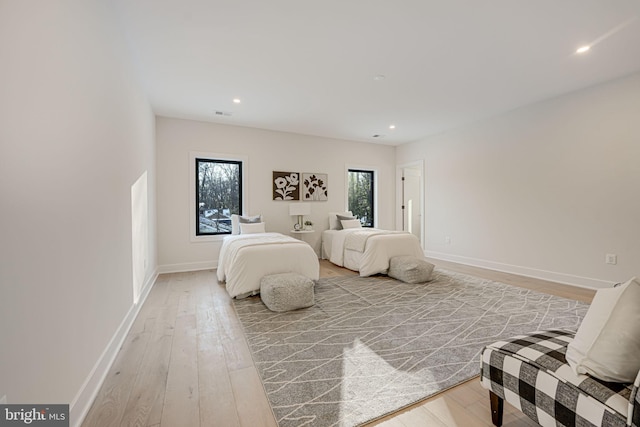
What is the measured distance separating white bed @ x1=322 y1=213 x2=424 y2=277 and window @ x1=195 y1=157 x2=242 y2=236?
2.18m

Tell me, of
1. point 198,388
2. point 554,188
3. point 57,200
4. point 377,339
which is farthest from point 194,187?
point 554,188

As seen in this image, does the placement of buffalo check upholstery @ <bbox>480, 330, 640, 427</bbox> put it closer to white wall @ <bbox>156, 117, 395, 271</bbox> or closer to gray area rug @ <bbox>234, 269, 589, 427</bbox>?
gray area rug @ <bbox>234, 269, 589, 427</bbox>

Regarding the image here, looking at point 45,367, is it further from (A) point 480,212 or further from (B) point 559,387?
(A) point 480,212

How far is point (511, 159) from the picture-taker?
452 cm

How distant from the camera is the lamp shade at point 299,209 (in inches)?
216

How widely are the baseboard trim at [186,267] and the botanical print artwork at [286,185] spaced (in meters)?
1.77

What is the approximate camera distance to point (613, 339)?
100cm

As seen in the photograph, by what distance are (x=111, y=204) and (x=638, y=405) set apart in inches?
116

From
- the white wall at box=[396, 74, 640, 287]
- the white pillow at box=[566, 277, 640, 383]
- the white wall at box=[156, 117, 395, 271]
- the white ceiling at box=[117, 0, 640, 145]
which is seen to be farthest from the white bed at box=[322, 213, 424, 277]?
the white pillow at box=[566, 277, 640, 383]

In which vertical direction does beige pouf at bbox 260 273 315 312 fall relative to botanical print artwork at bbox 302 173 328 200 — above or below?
below

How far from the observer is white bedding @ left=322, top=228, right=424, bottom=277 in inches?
168

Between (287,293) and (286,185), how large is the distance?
3.17 meters

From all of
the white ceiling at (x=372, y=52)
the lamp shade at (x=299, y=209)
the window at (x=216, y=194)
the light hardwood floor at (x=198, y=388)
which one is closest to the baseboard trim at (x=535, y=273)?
the white ceiling at (x=372, y=52)

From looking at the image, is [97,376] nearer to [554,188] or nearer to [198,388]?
[198,388]
